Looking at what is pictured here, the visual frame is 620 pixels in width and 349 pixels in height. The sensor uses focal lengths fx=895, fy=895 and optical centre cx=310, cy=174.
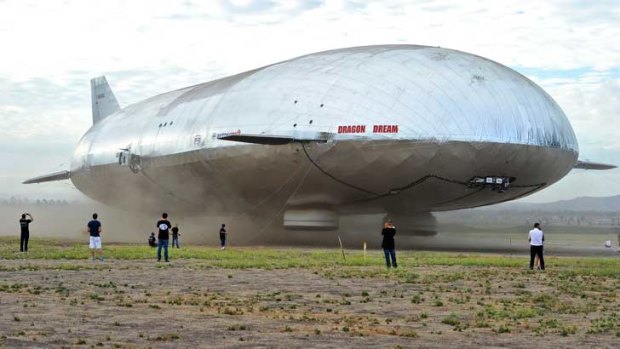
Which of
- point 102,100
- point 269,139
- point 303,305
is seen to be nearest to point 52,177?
point 102,100

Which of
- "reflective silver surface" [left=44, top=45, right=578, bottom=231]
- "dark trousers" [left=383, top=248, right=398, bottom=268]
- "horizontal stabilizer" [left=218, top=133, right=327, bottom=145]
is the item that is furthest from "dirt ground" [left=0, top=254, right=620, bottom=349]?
"horizontal stabilizer" [left=218, top=133, right=327, bottom=145]

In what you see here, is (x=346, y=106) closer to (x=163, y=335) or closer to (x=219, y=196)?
(x=219, y=196)

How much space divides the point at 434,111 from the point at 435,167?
260 cm

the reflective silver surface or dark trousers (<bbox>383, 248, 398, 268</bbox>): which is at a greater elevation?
the reflective silver surface

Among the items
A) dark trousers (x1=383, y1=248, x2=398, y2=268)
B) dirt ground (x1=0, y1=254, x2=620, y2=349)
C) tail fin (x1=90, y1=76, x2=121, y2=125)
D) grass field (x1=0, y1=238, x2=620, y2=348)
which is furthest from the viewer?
tail fin (x1=90, y1=76, x2=121, y2=125)

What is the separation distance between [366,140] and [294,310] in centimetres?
2444

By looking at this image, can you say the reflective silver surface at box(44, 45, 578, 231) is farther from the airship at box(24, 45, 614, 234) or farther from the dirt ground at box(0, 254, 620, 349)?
the dirt ground at box(0, 254, 620, 349)

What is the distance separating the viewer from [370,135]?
39906 mm

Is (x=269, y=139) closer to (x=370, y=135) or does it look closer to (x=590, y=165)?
(x=370, y=135)

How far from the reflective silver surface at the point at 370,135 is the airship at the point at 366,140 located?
0.07m

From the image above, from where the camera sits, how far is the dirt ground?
12578mm

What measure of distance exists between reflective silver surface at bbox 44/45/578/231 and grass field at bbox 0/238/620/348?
12.2 meters

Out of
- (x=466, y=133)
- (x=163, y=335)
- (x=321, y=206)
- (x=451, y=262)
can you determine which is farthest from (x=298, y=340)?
(x=321, y=206)

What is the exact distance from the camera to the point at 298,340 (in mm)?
12508
